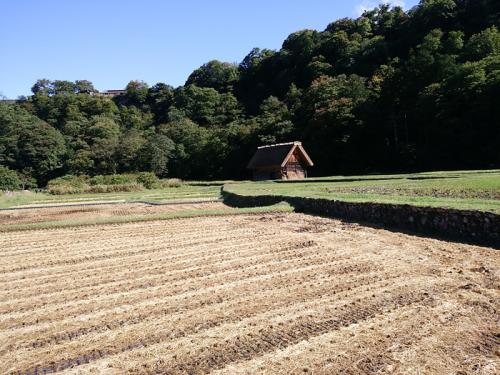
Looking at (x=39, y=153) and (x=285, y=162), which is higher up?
(x=39, y=153)

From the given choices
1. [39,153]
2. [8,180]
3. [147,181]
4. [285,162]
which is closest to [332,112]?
[285,162]

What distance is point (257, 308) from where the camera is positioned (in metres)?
5.39

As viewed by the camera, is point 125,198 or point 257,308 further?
point 125,198

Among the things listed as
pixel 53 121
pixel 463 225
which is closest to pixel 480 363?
pixel 463 225

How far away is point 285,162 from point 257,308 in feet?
108

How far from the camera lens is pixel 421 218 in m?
10.3

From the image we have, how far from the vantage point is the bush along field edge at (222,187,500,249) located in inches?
333

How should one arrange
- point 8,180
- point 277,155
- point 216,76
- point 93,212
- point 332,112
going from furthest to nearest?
point 216,76, point 8,180, point 332,112, point 277,155, point 93,212

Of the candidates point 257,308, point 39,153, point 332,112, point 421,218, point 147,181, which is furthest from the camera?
point 39,153

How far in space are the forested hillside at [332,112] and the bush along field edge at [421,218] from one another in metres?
21.8

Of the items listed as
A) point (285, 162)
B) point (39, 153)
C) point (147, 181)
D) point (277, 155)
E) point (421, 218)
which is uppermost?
point (39, 153)

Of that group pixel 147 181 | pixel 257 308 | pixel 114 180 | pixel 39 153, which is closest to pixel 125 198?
pixel 147 181

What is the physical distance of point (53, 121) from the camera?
74000 millimetres

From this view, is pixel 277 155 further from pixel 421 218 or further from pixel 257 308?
pixel 257 308
